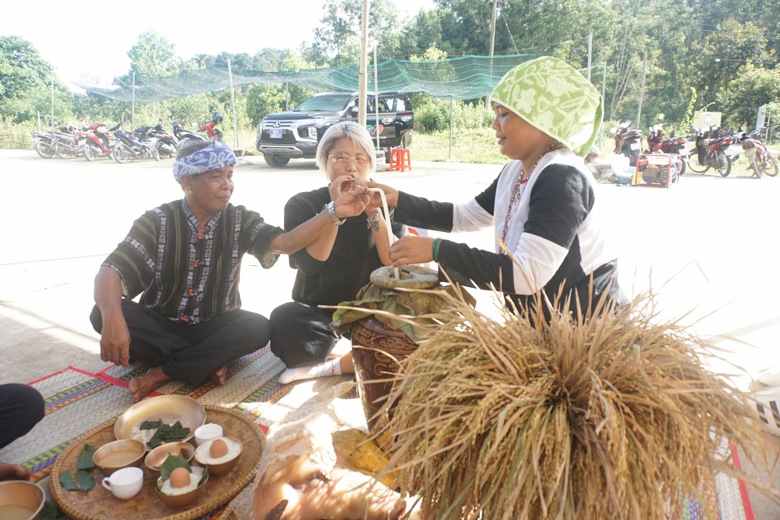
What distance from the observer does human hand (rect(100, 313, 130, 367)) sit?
7.46 feet

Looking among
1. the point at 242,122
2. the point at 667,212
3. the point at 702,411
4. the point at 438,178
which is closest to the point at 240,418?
the point at 702,411

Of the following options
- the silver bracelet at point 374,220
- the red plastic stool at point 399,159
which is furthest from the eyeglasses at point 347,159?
the red plastic stool at point 399,159

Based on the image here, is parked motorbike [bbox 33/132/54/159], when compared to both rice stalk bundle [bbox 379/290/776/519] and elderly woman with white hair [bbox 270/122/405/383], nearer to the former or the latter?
elderly woman with white hair [bbox 270/122/405/383]

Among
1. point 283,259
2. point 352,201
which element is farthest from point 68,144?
point 352,201

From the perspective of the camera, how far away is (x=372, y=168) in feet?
9.75

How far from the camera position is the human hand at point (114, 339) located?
2.27m

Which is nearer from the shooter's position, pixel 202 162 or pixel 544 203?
pixel 544 203

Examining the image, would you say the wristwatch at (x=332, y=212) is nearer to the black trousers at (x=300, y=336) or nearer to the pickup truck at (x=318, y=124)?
the black trousers at (x=300, y=336)

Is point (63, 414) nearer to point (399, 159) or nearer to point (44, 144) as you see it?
point (399, 159)

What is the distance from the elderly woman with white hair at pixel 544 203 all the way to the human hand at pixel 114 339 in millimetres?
1323

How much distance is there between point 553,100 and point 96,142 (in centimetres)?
1628

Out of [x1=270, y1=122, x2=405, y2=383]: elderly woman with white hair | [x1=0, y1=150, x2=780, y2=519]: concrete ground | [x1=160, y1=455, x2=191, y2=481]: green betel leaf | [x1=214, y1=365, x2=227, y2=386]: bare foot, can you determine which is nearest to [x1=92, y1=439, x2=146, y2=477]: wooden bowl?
[x1=160, y1=455, x2=191, y2=481]: green betel leaf

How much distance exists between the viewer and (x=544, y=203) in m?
1.75

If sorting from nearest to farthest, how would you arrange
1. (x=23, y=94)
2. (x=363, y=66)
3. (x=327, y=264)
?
(x=327, y=264) < (x=363, y=66) < (x=23, y=94)
